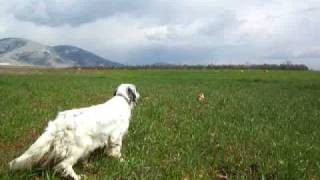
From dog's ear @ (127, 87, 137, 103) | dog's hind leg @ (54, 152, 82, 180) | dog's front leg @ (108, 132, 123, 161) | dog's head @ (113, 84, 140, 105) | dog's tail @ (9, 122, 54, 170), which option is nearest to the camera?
dog's tail @ (9, 122, 54, 170)

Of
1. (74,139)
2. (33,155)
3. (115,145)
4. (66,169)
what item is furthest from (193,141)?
(33,155)

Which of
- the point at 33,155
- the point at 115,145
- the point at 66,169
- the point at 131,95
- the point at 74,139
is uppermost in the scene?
the point at 131,95

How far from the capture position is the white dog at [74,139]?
1003 centimetres

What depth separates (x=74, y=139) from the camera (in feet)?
34.0

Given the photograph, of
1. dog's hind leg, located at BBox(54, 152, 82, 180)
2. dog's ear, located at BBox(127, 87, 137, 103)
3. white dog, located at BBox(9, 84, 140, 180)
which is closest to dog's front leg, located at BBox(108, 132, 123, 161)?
white dog, located at BBox(9, 84, 140, 180)

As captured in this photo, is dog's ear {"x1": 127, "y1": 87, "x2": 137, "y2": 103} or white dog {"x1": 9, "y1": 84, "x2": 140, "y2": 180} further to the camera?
dog's ear {"x1": 127, "y1": 87, "x2": 137, "y2": 103}

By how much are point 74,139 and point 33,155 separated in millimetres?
→ 782

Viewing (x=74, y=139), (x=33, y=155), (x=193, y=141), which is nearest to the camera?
(x=33, y=155)

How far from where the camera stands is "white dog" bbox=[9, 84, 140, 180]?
32.9ft

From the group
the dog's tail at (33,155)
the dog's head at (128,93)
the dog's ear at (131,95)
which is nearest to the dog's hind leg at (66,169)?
the dog's tail at (33,155)

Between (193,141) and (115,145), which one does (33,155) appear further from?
(193,141)

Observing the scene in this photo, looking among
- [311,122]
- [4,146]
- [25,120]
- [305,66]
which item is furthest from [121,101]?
[305,66]

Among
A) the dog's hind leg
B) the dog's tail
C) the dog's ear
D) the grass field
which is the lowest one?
the grass field

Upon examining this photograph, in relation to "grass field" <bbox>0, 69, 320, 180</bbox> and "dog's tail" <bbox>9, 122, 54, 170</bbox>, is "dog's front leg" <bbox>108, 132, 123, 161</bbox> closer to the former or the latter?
"grass field" <bbox>0, 69, 320, 180</bbox>
